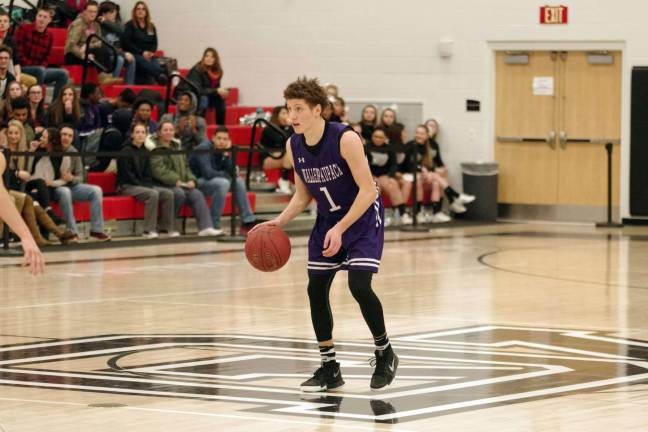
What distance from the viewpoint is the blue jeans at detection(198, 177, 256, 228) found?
61.1 feet

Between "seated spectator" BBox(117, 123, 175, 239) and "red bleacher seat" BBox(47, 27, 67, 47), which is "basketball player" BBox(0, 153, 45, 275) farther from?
"red bleacher seat" BBox(47, 27, 67, 47)

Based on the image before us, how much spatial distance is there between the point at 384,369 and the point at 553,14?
14292 millimetres

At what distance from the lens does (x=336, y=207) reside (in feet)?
26.3

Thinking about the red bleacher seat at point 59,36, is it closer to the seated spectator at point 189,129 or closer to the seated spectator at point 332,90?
the seated spectator at point 189,129

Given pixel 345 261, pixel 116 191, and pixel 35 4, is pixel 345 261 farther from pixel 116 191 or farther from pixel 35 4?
pixel 35 4

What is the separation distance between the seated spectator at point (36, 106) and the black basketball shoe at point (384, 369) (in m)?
10.6

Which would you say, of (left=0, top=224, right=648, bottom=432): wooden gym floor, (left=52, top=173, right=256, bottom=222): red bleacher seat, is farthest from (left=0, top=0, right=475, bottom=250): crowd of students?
(left=0, top=224, right=648, bottom=432): wooden gym floor

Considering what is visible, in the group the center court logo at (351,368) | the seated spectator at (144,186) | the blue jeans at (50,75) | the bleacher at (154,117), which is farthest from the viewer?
the blue jeans at (50,75)

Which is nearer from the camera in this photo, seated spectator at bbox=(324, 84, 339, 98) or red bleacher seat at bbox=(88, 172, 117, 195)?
red bleacher seat at bbox=(88, 172, 117, 195)

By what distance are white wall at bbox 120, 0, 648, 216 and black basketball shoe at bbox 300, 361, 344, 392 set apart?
46.0ft

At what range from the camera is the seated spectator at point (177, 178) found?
1820 cm

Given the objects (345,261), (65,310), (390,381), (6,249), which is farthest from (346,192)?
(6,249)

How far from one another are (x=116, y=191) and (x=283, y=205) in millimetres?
2919

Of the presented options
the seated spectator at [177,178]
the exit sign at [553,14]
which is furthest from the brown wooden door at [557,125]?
the seated spectator at [177,178]
